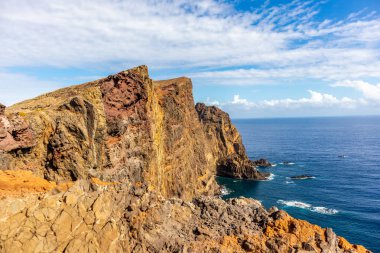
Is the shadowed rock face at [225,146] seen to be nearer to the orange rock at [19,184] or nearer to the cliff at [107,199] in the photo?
the cliff at [107,199]

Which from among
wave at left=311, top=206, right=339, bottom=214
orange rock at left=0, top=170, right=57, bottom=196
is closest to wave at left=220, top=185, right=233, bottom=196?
wave at left=311, top=206, right=339, bottom=214

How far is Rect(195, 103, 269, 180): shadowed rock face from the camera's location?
122875 mm

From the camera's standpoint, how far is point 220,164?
130500 mm

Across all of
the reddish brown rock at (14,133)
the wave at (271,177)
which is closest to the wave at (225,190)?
the wave at (271,177)

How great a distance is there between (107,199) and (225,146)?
4574 inches

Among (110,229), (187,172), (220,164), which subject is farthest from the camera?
(220,164)

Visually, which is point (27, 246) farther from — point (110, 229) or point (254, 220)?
point (254, 220)

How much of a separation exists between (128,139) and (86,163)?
12111mm

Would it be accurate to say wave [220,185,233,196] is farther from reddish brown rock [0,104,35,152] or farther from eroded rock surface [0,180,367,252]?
reddish brown rock [0,104,35,152]

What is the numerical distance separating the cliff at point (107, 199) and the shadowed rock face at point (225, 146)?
252ft

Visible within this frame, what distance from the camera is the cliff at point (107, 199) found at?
77.0ft

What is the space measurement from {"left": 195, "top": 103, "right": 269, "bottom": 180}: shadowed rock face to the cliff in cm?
7685

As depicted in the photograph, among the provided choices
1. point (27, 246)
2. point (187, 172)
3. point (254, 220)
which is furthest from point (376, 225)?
point (27, 246)

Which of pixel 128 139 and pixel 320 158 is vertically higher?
pixel 128 139
